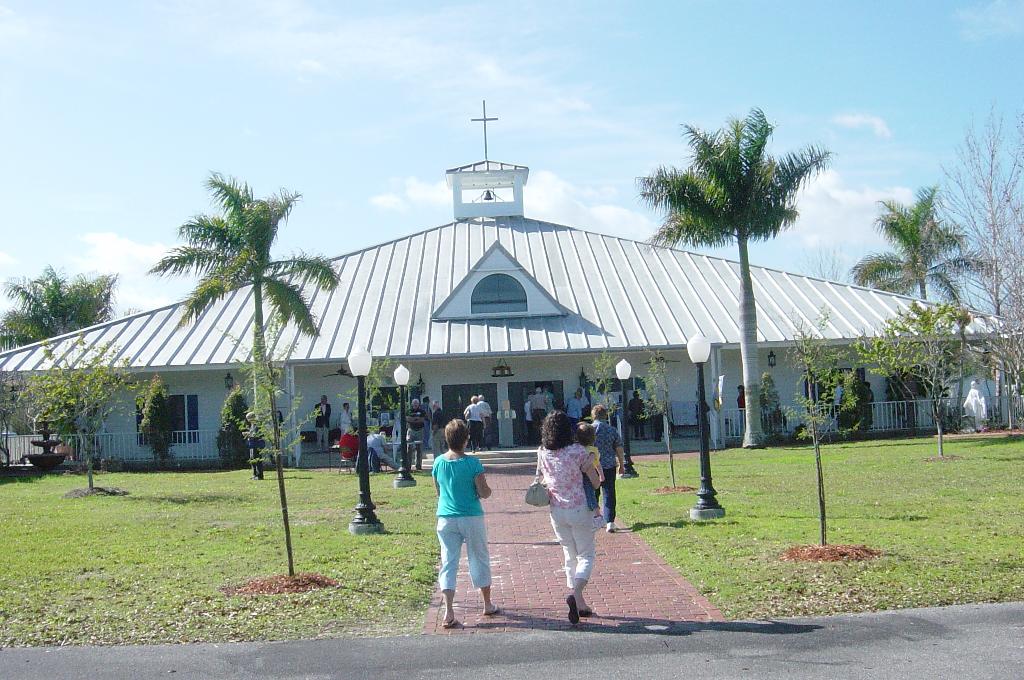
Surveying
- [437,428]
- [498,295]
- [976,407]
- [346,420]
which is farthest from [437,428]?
[976,407]

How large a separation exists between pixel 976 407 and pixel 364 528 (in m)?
20.2

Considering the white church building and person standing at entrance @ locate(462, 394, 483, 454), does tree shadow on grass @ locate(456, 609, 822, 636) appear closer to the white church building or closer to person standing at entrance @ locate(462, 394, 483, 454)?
person standing at entrance @ locate(462, 394, 483, 454)

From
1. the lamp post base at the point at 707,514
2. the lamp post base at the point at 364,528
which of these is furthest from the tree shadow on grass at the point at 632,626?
the lamp post base at the point at 707,514

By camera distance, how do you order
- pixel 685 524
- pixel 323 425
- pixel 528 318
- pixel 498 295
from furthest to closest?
1. pixel 498 295
2. pixel 528 318
3. pixel 323 425
4. pixel 685 524

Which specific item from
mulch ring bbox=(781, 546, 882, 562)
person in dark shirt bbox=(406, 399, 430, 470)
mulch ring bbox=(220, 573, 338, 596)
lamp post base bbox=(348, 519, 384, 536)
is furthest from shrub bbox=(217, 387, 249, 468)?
mulch ring bbox=(781, 546, 882, 562)

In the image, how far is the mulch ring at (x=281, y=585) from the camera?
29.5ft

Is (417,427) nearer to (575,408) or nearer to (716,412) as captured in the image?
(575,408)

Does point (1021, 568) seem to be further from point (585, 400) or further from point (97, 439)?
point (97, 439)

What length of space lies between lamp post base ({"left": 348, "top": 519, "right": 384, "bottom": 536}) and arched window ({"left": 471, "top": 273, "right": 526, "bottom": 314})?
16026mm

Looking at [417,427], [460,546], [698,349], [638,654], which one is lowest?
[638,654]

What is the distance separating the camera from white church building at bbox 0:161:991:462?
1039 inches

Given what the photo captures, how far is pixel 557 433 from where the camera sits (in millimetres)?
8008

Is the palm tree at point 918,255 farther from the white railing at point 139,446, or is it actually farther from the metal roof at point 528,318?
the white railing at point 139,446

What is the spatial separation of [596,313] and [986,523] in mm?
17357
